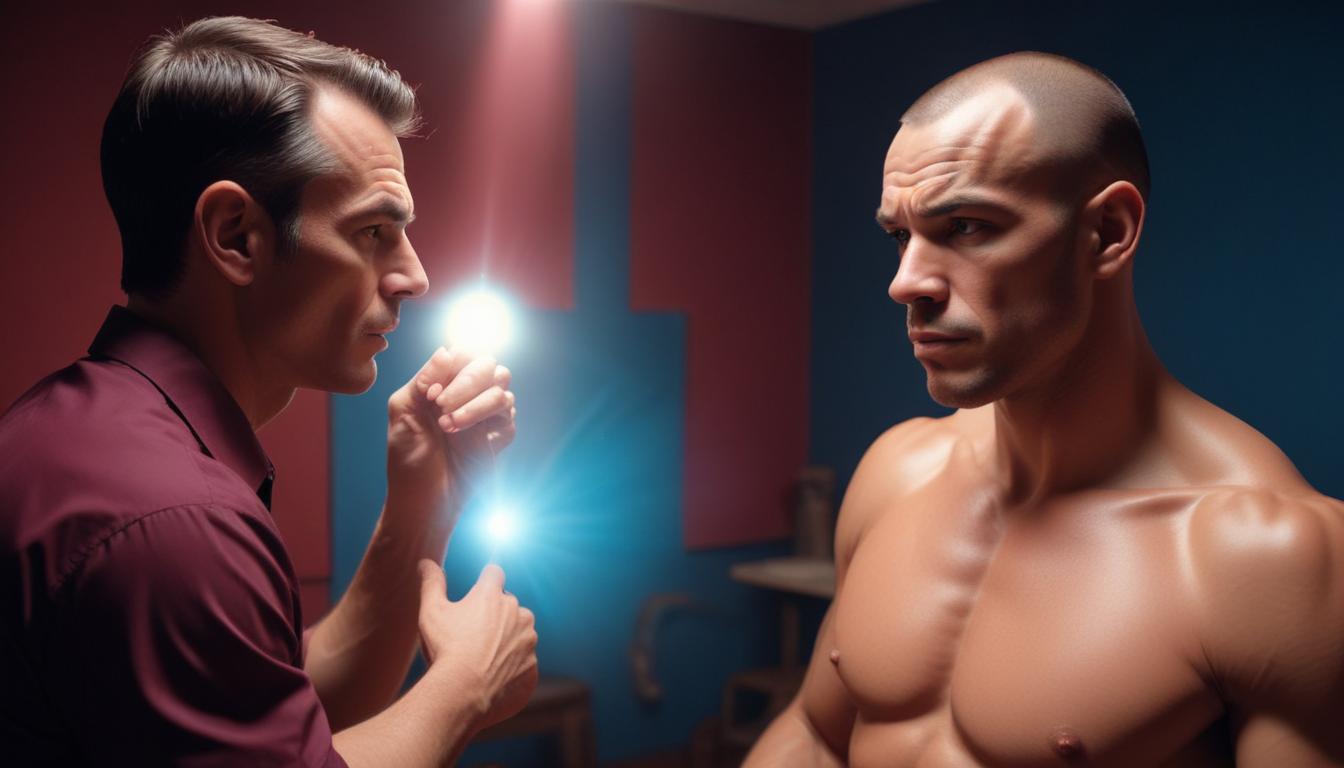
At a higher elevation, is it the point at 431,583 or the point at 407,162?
the point at 407,162

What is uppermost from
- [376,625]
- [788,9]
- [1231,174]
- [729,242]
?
[788,9]

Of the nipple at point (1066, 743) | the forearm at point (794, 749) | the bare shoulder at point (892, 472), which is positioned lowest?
the forearm at point (794, 749)

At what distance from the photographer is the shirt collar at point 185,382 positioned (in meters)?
1.29

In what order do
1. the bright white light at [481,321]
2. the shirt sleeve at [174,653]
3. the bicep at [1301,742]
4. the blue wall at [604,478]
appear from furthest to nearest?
the blue wall at [604,478] → the bright white light at [481,321] → the bicep at [1301,742] → the shirt sleeve at [174,653]

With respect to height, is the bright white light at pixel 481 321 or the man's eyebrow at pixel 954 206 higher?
the man's eyebrow at pixel 954 206

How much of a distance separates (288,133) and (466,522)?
273 cm

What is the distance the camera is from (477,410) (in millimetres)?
1698

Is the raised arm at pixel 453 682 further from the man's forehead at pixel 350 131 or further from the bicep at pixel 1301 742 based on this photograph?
the bicep at pixel 1301 742

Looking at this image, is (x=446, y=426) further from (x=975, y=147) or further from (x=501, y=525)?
(x=501, y=525)

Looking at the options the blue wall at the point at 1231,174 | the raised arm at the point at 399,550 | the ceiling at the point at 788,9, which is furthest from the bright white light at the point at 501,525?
the raised arm at the point at 399,550

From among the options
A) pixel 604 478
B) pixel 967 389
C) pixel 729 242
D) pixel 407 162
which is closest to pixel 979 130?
pixel 967 389

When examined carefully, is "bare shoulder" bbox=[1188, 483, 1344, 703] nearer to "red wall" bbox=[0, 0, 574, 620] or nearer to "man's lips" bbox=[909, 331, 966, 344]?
"man's lips" bbox=[909, 331, 966, 344]

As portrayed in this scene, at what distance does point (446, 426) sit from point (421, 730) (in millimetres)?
513

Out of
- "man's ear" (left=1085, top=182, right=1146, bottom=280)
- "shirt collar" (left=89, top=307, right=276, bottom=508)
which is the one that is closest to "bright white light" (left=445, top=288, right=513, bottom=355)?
"shirt collar" (left=89, top=307, right=276, bottom=508)
